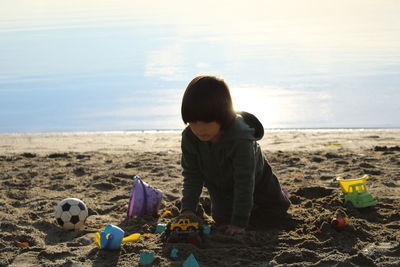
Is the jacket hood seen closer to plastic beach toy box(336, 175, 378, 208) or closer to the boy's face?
the boy's face

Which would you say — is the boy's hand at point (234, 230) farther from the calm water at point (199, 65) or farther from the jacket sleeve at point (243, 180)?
the calm water at point (199, 65)

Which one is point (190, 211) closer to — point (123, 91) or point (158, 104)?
point (158, 104)

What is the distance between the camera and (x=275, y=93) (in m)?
10.6

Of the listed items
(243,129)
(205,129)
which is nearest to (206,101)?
(205,129)

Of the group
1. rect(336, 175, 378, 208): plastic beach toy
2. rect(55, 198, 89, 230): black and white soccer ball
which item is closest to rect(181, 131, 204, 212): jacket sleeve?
rect(55, 198, 89, 230): black and white soccer ball

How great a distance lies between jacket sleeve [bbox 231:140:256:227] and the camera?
4383mm

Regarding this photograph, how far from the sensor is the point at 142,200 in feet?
16.7

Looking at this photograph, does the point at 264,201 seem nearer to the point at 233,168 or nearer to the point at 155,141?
the point at 233,168

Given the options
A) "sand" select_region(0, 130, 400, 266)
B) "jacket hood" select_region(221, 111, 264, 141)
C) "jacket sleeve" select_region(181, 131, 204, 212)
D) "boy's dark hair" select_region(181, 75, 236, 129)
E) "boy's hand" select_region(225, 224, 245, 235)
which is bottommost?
"sand" select_region(0, 130, 400, 266)

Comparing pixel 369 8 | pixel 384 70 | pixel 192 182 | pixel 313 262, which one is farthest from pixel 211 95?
pixel 369 8

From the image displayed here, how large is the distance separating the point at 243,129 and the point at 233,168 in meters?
0.29

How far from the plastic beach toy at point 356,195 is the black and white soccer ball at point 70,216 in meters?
1.95

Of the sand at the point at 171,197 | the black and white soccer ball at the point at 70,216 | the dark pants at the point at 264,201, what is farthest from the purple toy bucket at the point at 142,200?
the dark pants at the point at 264,201

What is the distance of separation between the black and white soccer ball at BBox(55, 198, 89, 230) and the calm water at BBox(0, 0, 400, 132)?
4759 mm
